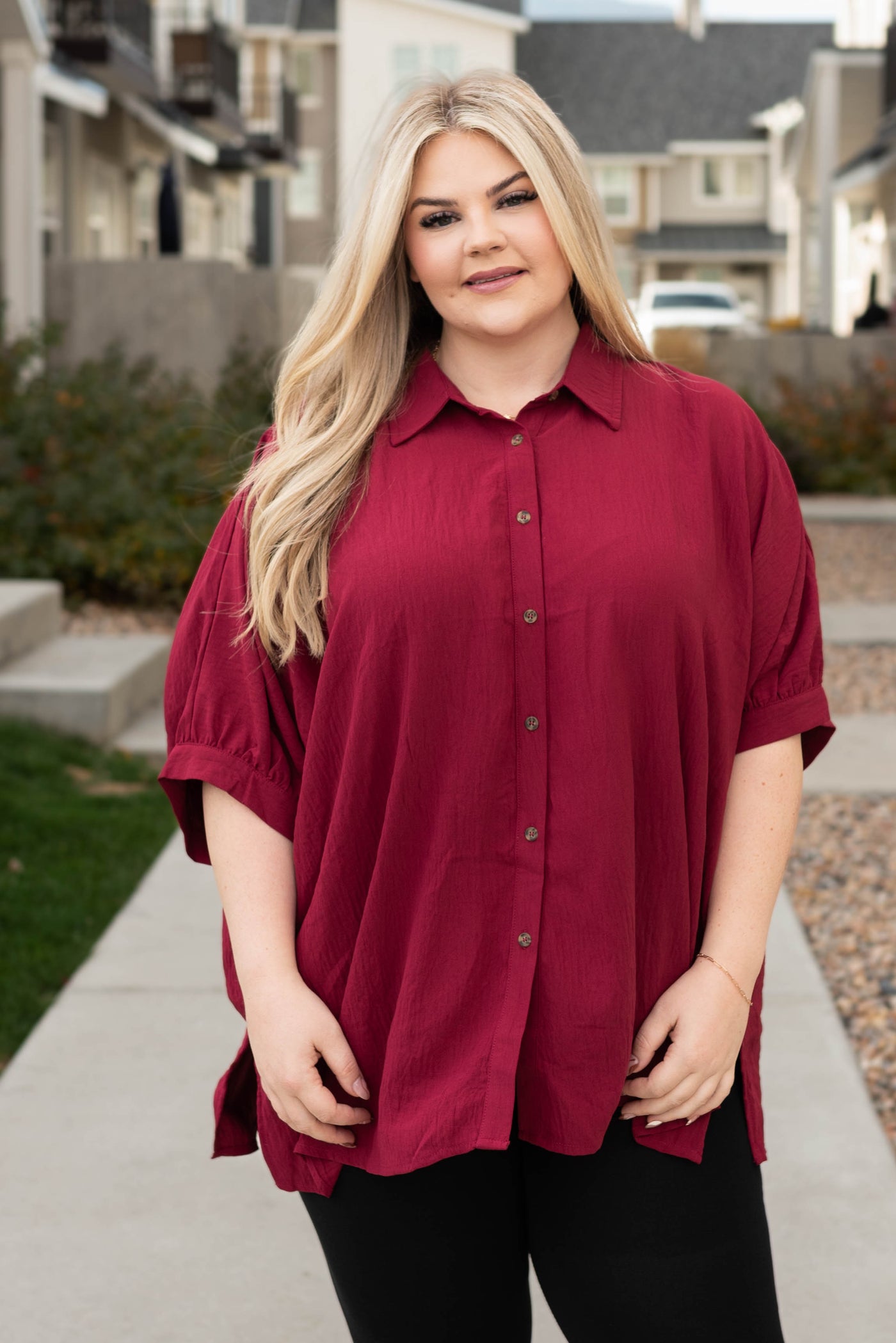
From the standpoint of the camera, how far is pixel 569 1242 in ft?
5.51

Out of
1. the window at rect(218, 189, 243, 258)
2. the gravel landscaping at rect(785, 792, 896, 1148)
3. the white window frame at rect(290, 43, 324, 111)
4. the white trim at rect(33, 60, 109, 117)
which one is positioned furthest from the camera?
the white window frame at rect(290, 43, 324, 111)

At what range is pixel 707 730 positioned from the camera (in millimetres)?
1704

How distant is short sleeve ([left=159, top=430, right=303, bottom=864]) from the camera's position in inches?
68.5

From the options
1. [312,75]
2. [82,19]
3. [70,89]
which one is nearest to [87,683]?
[70,89]

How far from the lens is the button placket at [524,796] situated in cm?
162

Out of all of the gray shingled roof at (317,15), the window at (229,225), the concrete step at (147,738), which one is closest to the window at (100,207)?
the window at (229,225)

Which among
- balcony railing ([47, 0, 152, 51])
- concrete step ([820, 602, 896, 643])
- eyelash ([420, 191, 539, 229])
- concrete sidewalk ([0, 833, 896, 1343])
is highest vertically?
balcony railing ([47, 0, 152, 51])

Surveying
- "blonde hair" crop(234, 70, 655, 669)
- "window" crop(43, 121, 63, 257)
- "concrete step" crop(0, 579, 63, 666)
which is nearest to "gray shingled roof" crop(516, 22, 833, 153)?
"window" crop(43, 121, 63, 257)

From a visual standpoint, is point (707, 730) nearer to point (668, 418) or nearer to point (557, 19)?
point (668, 418)

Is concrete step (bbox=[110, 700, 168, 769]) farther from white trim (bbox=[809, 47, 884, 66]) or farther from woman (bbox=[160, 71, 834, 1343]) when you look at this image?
white trim (bbox=[809, 47, 884, 66])

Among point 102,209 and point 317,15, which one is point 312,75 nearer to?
point 317,15

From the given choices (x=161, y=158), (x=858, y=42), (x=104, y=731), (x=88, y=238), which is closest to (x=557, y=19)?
(x=858, y=42)

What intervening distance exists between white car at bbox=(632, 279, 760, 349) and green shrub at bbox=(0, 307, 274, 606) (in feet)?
55.9

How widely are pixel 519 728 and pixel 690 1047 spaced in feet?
1.25
